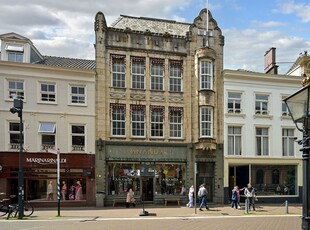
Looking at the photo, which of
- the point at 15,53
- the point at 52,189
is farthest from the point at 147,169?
the point at 15,53

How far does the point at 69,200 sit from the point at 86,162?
9.81 ft

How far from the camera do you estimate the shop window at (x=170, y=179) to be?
99.4 ft

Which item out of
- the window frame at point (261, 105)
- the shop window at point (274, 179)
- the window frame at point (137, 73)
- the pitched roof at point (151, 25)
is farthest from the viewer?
the window frame at point (261, 105)

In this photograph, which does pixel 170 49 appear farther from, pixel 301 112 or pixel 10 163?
pixel 301 112

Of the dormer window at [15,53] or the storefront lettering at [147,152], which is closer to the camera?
the dormer window at [15,53]

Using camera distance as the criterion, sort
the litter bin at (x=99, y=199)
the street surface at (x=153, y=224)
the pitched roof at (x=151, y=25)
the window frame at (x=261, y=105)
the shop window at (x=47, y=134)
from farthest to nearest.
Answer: the window frame at (x=261, y=105), the pitched roof at (x=151, y=25), the litter bin at (x=99, y=199), the shop window at (x=47, y=134), the street surface at (x=153, y=224)

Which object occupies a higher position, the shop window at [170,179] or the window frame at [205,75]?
the window frame at [205,75]

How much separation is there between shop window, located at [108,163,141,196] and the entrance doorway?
0.42m

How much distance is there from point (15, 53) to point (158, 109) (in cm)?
1167

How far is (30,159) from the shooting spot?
27234mm

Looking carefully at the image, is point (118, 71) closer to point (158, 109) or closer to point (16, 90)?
point (158, 109)

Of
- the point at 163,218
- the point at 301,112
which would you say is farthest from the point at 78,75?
the point at 301,112

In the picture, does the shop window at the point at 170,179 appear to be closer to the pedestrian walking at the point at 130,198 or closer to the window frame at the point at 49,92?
the pedestrian walking at the point at 130,198

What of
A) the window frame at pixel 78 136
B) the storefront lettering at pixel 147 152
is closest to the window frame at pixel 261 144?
the storefront lettering at pixel 147 152
